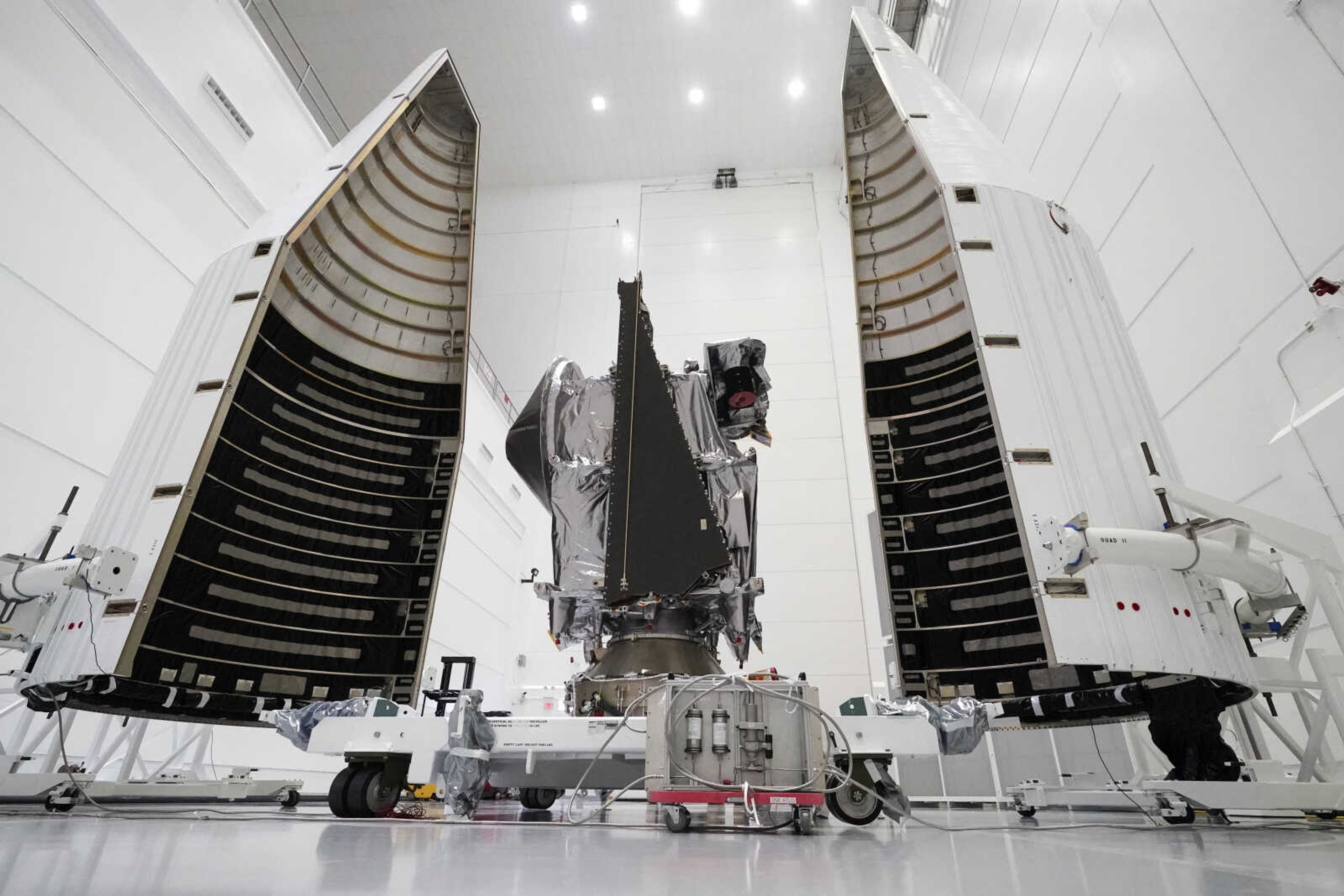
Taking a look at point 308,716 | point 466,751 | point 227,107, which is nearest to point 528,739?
point 466,751

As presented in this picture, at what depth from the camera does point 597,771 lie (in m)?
2.65

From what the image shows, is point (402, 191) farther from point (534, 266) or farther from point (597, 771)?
point (534, 266)

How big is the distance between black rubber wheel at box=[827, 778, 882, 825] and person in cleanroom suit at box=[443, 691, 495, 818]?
3.79 ft

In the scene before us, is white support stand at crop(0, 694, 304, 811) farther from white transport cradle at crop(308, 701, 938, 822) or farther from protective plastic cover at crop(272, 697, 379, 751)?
white transport cradle at crop(308, 701, 938, 822)

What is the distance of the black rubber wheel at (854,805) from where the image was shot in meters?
2.16

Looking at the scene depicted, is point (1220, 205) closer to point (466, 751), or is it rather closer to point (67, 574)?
point (466, 751)

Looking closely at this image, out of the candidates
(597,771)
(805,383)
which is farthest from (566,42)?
(597,771)

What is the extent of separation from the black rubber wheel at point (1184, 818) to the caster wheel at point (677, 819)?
171cm

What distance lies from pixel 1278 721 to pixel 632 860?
315 centimetres

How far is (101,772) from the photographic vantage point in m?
4.30

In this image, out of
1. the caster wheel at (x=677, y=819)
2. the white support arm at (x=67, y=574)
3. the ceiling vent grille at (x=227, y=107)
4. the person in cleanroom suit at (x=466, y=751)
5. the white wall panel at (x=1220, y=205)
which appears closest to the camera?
the caster wheel at (x=677, y=819)

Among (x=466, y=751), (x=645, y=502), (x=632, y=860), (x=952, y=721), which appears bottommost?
(x=632, y=860)

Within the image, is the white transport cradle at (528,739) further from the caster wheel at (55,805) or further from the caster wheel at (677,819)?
the caster wheel at (55,805)

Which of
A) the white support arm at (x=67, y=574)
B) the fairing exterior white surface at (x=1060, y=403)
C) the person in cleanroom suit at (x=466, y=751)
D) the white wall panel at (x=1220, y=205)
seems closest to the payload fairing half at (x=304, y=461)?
the white support arm at (x=67, y=574)
